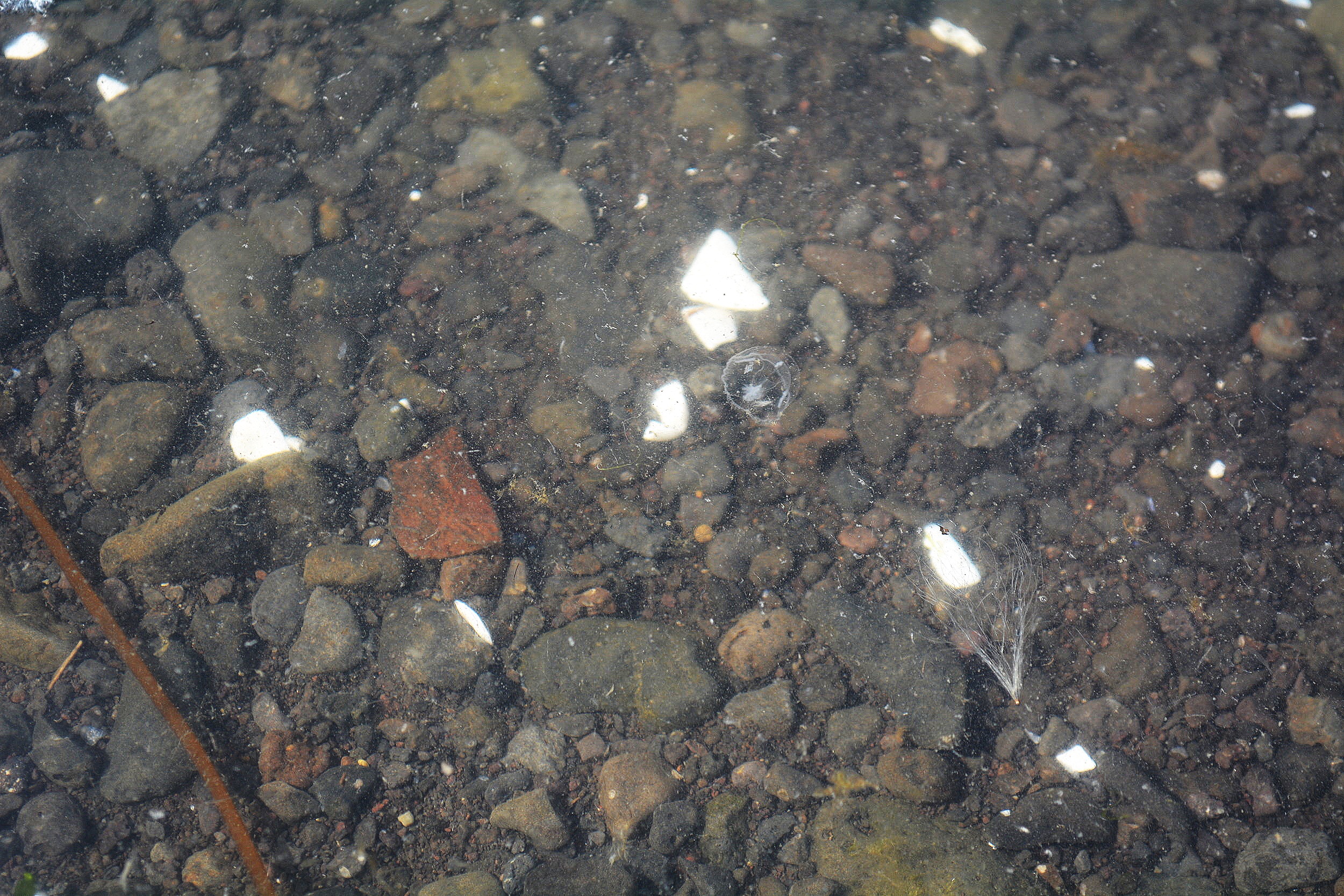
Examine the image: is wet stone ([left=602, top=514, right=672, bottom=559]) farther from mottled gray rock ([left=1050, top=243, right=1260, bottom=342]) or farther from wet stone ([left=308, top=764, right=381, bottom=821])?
mottled gray rock ([left=1050, top=243, right=1260, bottom=342])

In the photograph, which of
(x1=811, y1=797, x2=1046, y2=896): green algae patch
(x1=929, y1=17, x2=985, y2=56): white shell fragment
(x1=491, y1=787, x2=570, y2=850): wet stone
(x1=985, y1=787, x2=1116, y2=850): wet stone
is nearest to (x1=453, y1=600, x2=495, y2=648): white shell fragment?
(x1=491, y1=787, x2=570, y2=850): wet stone

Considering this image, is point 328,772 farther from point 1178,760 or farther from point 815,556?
point 1178,760

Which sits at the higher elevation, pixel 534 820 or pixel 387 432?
pixel 387 432

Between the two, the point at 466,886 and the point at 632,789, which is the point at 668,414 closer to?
the point at 632,789

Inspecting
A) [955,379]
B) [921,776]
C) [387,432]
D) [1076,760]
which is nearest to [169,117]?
[387,432]

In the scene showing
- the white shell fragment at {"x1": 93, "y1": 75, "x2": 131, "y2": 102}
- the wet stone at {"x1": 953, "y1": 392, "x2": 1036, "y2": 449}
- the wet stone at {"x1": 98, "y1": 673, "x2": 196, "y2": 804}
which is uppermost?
the white shell fragment at {"x1": 93, "y1": 75, "x2": 131, "y2": 102}
